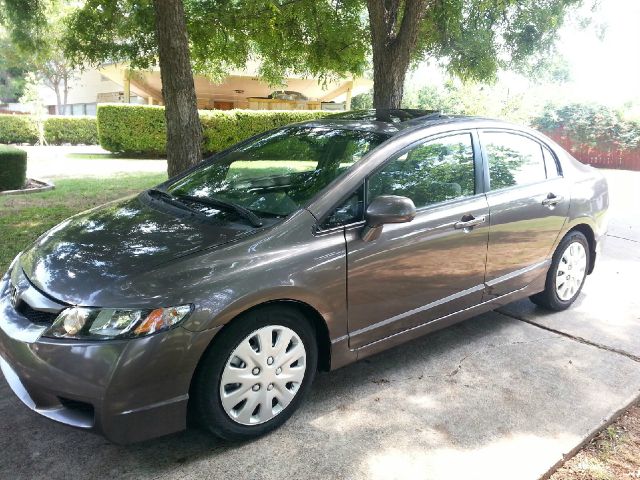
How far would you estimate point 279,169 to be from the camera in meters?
3.57

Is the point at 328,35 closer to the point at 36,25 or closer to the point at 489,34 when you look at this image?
the point at 489,34

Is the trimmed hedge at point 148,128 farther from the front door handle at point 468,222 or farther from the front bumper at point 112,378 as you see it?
the front bumper at point 112,378

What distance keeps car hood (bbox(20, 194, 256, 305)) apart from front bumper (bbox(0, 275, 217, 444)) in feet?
0.76

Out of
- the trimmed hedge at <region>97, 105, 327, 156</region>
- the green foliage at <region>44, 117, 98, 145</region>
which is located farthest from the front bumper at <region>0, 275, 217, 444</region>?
the green foliage at <region>44, 117, 98, 145</region>

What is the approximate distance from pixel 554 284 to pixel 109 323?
11.3ft

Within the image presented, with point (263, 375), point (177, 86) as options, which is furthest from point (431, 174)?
point (177, 86)

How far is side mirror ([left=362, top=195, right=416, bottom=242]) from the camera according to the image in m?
2.86

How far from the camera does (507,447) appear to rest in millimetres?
2711

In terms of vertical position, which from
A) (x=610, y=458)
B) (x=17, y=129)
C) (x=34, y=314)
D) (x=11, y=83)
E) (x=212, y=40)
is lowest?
(x=610, y=458)

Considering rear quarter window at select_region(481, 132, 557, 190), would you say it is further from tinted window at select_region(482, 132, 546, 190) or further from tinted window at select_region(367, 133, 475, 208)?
tinted window at select_region(367, 133, 475, 208)

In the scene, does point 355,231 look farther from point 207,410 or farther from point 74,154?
point 74,154

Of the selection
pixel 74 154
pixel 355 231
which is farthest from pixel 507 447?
pixel 74 154

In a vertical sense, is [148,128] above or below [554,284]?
above

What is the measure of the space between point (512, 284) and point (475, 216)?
2.44ft
